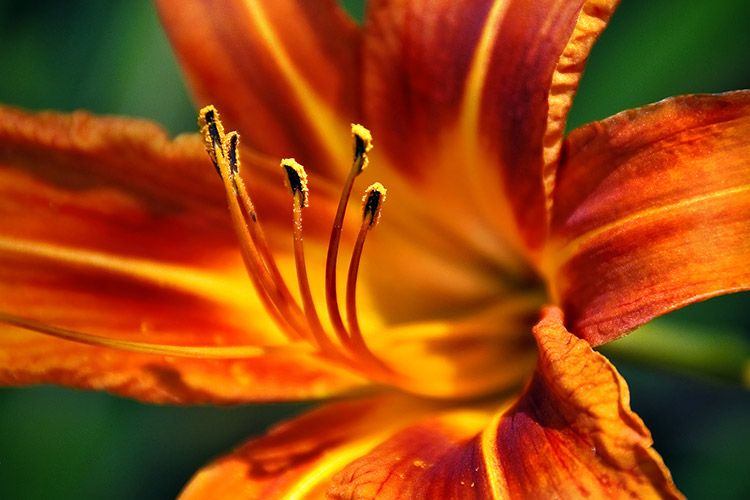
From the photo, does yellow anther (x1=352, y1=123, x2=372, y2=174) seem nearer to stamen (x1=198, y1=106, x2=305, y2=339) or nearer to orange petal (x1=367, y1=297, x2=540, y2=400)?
stamen (x1=198, y1=106, x2=305, y2=339)

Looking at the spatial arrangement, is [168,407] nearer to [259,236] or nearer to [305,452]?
[305,452]

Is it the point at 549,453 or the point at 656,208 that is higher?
the point at 656,208

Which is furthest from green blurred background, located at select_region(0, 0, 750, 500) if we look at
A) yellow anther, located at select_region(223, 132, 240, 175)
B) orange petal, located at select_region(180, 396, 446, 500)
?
yellow anther, located at select_region(223, 132, 240, 175)

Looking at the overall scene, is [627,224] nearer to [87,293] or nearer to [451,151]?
[451,151]

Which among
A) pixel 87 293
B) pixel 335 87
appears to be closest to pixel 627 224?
pixel 335 87

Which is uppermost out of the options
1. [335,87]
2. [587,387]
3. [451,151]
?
[335,87]

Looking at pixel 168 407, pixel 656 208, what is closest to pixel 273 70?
pixel 656 208

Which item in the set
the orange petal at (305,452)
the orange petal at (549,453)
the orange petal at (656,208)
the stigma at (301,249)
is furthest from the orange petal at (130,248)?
the orange petal at (656,208)

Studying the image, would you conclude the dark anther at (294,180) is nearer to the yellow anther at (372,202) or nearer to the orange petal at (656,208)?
the yellow anther at (372,202)
